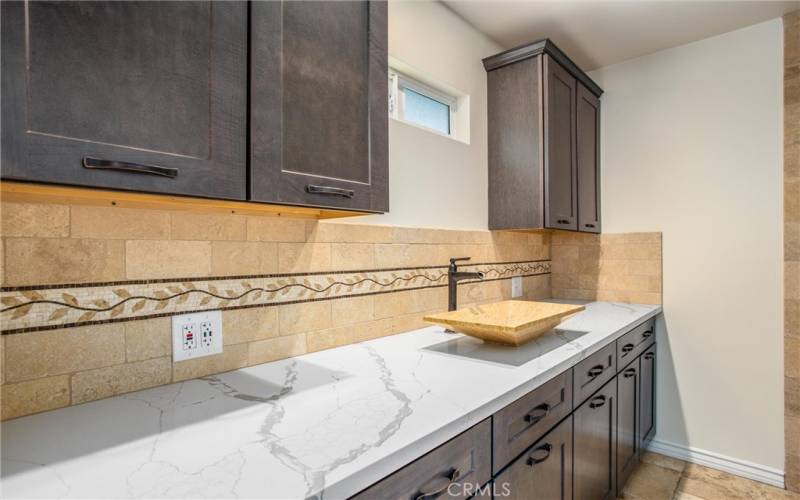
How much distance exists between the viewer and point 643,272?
263 cm

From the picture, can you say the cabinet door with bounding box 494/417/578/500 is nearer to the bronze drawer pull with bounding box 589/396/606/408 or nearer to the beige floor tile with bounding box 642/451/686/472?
the bronze drawer pull with bounding box 589/396/606/408

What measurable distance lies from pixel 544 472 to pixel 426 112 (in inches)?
64.2

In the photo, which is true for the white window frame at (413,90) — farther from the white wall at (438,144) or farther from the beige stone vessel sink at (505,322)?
the beige stone vessel sink at (505,322)

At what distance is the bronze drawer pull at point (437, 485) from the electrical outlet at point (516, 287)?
172 cm

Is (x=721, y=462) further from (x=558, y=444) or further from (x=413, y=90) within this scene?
(x=413, y=90)

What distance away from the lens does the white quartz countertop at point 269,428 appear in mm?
654

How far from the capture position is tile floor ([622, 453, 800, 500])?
83.6 inches

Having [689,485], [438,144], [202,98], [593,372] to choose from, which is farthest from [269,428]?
[689,485]

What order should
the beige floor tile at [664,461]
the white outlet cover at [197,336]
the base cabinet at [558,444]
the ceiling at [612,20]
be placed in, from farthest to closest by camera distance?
the beige floor tile at [664,461] < the ceiling at [612,20] < the white outlet cover at [197,336] < the base cabinet at [558,444]

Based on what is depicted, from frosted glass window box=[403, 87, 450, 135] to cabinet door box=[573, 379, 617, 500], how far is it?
4.71 feet

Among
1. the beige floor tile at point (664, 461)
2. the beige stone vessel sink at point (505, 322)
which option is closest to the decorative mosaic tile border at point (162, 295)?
the beige stone vessel sink at point (505, 322)

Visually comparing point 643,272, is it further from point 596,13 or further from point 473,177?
point 596,13

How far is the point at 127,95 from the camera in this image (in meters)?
0.75

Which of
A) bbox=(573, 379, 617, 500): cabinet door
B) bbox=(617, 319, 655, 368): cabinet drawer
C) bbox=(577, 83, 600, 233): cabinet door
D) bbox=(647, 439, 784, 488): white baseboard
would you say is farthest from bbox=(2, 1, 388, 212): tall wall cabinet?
bbox=(647, 439, 784, 488): white baseboard
